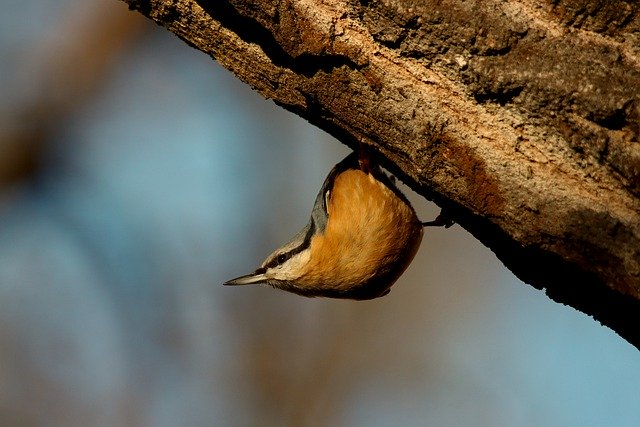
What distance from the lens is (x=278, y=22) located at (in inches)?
78.3

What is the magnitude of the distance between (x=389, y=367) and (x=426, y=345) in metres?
0.45

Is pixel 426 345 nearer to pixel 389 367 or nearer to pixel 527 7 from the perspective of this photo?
pixel 389 367

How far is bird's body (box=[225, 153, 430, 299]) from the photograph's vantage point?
10.0ft

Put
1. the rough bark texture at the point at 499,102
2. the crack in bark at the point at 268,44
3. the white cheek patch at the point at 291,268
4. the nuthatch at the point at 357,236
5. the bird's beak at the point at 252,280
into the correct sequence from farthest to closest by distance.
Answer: the bird's beak at the point at 252,280 < the white cheek patch at the point at 291,268 < the nuthatch at the point at 357,236 < the crack in bark at the point at 268,44 < the rough bark texture at the point at 499,102

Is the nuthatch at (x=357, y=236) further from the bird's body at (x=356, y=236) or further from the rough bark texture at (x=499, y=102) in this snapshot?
the rough bark texture at (x=499, y=102)

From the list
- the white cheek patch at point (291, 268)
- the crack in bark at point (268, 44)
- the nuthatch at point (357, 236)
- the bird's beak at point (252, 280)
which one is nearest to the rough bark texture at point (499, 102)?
the crack in bark at point (268, 44)

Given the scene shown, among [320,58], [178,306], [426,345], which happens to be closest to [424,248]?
[426,345]

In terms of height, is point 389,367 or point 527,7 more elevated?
point 527,7

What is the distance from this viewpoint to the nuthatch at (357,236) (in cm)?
305

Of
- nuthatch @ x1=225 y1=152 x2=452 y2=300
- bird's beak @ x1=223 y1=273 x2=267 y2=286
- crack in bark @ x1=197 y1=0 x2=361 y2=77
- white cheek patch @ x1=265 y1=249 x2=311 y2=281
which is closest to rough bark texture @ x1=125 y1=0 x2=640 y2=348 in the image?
crack in bark @ x1=197 y1=0 x2=361 y2=77

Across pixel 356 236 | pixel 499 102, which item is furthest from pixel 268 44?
pixel 356 236

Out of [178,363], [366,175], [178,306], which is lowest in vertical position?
[178,363]

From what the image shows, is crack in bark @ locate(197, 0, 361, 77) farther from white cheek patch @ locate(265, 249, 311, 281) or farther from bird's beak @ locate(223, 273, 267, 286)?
bird's beak @ locate(223, 273, 267, 286)

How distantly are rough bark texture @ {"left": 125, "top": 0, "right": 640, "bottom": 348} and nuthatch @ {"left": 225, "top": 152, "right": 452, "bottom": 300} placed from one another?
0.89 m
